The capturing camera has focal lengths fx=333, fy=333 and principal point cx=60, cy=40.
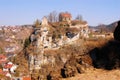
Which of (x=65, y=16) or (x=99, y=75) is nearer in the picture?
(x=99, y=75)

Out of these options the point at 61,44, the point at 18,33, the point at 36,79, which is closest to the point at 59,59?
the point at 61,44

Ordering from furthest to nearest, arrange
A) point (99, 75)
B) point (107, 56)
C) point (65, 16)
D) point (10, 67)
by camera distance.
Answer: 1. point (65, 16)
2. point (10, 67)
3. point (107, 56)
4. point (99, 75)

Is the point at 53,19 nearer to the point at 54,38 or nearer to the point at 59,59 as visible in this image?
the point at 54,38

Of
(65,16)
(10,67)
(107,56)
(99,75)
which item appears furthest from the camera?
(65,16)

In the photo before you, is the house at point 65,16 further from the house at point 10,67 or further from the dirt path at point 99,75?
the dirt path at point 99,75

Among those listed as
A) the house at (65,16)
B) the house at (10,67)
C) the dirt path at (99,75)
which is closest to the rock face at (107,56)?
the dirt path at (99,75)

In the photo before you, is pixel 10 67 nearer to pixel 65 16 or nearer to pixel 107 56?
pixel 65 16

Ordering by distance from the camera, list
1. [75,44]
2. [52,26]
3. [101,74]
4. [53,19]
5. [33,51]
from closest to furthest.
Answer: [101,74]
[75,44]
[33,51]
[52,26]
[53,19]

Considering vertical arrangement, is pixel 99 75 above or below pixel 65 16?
below

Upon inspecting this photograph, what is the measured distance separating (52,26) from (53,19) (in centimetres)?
977

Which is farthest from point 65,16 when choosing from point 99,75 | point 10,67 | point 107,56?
point 99,75

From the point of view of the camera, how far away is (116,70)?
10273mm

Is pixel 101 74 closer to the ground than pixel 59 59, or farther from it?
farther from it

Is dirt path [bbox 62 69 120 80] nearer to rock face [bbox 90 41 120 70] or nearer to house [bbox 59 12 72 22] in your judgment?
rock face [bbox 90 41 120 70]
